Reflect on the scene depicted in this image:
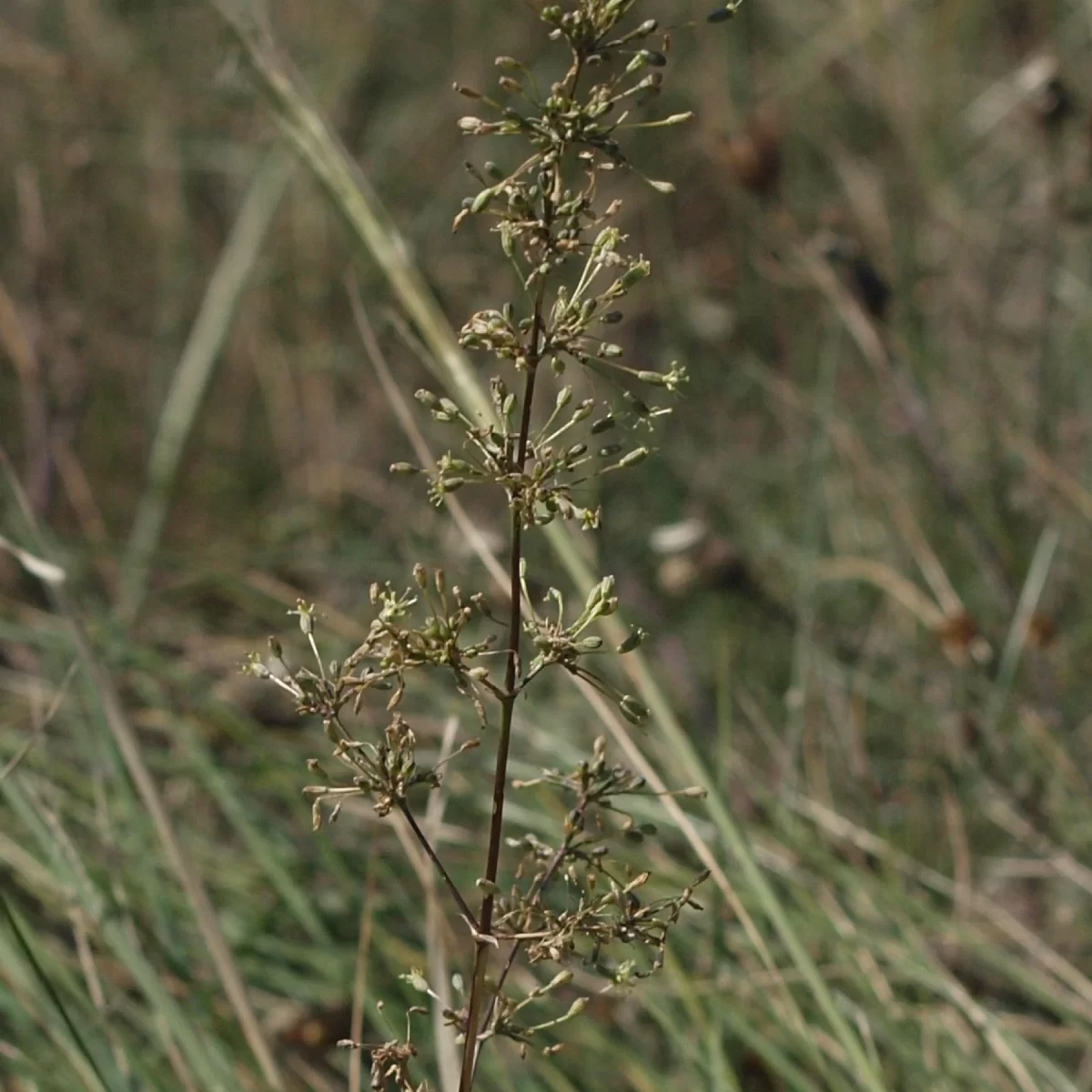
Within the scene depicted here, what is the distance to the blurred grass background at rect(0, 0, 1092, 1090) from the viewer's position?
1125 millimetres

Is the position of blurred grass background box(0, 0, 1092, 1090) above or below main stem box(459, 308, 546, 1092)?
above

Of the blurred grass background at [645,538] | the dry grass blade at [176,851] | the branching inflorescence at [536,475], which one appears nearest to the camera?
the branching inflorescence at [536,475]

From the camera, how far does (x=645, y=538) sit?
1.87 m

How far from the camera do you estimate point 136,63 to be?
277 cm

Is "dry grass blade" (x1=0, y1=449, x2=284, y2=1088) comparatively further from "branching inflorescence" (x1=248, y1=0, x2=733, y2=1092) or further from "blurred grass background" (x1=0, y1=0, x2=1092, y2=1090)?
"branching inflorescence" (x1=248, y1=0, x2=733, y2=1092)

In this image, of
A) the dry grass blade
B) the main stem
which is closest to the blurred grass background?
the dry grass blade

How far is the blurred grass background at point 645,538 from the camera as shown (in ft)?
3.69

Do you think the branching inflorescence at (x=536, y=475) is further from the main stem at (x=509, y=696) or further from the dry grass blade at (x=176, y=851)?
the dry grass blade at (x=176, y=851)

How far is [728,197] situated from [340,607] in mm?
1156

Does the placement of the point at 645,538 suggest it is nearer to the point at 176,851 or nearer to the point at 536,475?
the point at 176,851

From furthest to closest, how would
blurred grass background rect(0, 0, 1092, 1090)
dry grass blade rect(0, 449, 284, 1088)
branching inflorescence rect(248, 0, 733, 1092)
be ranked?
1. blurred grass background rect(0, 0, 1092, 1090)
2. dry grass blade rect(0, 449, 284, 1088)
3. branching inflorescence rect(248, 0, 733, 1092)

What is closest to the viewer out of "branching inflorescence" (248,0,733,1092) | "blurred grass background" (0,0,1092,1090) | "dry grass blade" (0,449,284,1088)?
"branching inflorescence" (248,0,733,1092)

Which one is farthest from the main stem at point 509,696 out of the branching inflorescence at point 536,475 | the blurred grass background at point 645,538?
the blurred grass background at point 645,538

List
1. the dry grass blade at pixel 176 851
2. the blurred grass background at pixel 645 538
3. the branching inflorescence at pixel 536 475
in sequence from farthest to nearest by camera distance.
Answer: the blurred grass background at pixel 645 538 < the dry grass blade at pixel 176 851 < the branching inflorescence at pixel 536 475
